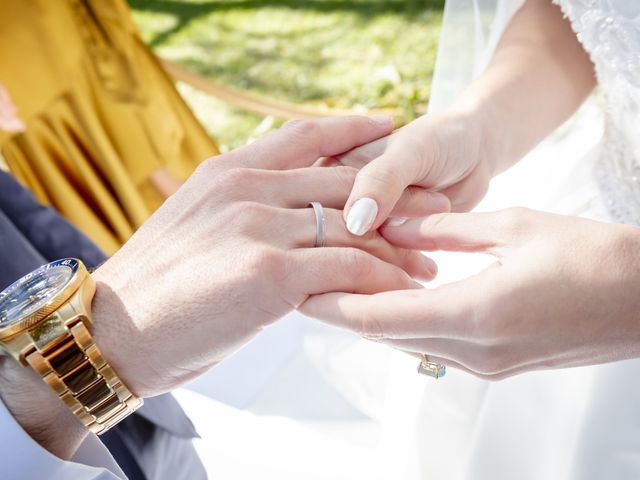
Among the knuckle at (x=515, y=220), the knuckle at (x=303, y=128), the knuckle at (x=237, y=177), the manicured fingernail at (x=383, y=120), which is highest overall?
the knuckle at (x=303, y=128)

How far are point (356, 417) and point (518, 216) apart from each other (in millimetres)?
521

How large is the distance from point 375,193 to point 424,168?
0.13 meters

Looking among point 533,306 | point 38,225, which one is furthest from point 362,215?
point 38,225

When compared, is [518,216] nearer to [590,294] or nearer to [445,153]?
[590,294]

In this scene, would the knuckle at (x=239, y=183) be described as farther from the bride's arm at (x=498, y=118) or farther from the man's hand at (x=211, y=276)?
the bride's arm at (x=498, y=118)

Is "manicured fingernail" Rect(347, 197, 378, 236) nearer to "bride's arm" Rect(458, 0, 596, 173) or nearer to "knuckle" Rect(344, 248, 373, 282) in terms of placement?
"knuckle" Rect(344, 248, 373, 282)

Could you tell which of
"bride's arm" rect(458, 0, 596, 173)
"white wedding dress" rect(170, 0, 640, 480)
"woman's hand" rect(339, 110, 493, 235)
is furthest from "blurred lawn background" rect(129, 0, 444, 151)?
"woman's hand" rect(339, 110, 493, 235)

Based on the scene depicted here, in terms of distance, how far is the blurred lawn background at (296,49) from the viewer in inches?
126

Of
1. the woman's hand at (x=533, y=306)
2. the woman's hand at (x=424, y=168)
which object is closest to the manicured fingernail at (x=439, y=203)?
the woman's hand at (x=424, y=168)

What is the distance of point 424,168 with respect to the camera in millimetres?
962

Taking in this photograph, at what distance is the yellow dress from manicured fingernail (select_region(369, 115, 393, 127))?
3.84 feet

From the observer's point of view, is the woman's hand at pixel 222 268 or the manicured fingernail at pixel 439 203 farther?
the manicured fingernail at pixel 439 203

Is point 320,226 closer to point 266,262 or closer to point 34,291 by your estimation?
point 266,262

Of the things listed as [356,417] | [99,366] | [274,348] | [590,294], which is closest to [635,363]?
[590,294]
